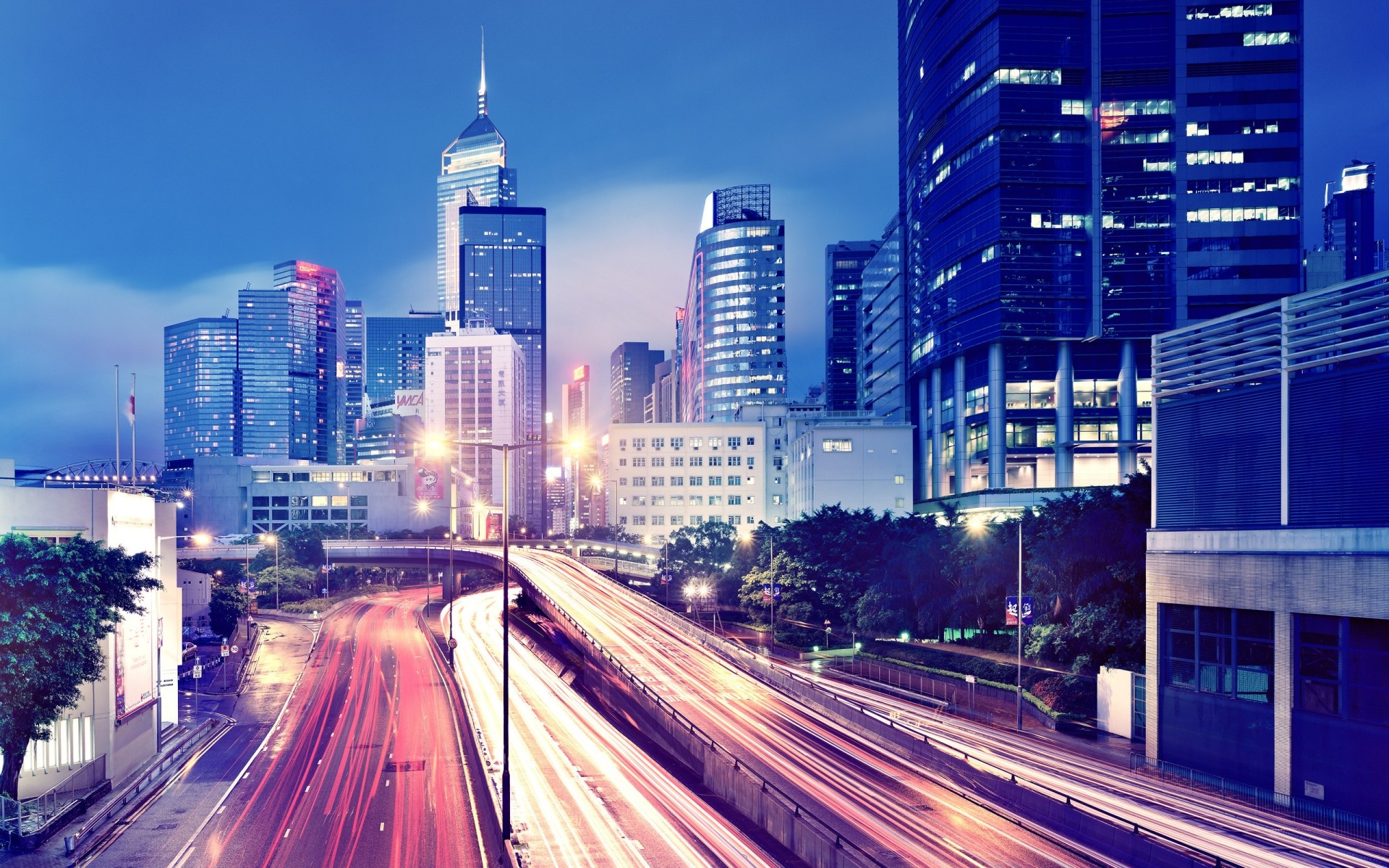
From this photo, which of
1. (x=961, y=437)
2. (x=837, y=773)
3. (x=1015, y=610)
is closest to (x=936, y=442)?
(x=961, y=437)

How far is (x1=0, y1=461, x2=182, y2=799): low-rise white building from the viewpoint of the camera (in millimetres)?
42031

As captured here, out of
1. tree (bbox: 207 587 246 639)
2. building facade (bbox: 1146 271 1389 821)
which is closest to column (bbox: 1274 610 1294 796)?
building facade (bbox: 1146 271 1389 821)

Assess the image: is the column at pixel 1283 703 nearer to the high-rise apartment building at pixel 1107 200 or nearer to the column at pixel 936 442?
the high-rise apartment building at pixel 1107 200

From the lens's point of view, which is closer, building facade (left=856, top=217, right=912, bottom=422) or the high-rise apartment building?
the high-rise apartment building

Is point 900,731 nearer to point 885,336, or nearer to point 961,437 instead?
point 961,437

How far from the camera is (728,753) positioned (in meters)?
45.3

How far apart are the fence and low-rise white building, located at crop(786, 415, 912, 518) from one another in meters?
97.8

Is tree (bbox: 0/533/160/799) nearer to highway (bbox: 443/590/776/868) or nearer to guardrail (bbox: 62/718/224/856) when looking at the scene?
guardrail (bbox: 62/718/224/856)

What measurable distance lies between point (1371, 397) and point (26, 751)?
179 feet

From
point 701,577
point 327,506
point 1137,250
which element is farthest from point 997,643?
point 327,506

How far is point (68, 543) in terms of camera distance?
41438 millimetres

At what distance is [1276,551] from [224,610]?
299 ft

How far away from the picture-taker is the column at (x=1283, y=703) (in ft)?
124

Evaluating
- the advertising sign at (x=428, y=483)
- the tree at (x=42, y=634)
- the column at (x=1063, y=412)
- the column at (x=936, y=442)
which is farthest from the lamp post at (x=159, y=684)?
the advertising sign at (x=428, y=483)
